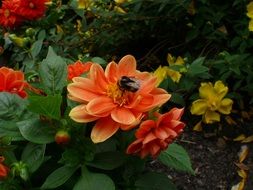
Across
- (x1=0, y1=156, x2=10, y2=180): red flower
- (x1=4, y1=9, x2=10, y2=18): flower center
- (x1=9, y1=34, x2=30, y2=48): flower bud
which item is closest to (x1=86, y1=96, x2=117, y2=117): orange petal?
(x1=0, y1=156, x2=10, y2=180): red flower

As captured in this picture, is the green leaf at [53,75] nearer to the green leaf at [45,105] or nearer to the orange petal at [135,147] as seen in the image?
the green leaf at [45,105]

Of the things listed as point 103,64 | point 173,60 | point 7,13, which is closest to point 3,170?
point 103,64

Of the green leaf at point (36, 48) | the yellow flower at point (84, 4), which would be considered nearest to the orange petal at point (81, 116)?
the green leaf at point (36, 48)

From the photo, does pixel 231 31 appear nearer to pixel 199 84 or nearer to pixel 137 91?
pixel 199 84

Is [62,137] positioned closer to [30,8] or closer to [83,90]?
[83,90]

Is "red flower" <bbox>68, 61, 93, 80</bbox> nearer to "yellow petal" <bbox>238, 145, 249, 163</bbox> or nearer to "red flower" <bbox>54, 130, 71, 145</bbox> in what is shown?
"red flower" <bbox>54, 130, 71, 145</bbox>

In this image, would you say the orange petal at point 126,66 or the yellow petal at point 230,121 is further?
the yellow petal at point 230,121

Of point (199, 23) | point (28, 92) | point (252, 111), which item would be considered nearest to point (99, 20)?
point (199, 23)
